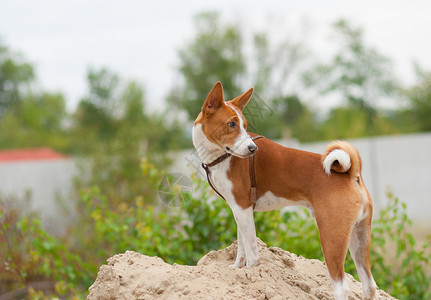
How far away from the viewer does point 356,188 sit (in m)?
3.29

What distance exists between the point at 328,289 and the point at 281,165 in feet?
3.93

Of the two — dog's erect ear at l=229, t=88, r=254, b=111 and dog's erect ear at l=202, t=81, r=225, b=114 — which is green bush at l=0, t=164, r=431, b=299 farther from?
dog's erect ear at l=202, t=81, r=225, b=114

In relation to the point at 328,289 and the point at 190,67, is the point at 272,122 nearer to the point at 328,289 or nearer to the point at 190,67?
the point at 190,67

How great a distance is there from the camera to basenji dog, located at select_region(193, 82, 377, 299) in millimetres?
3168

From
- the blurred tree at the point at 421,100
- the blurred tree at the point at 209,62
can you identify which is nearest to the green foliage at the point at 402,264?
the blurred tree at the point at 421,100

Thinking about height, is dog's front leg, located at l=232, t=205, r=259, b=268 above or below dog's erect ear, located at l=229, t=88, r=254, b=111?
A: below

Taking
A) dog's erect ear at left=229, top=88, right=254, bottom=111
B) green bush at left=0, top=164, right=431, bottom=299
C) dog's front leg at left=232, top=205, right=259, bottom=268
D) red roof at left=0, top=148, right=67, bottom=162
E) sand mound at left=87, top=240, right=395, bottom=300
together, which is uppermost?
dog's erect ear at left=229, top=88, right=254, bottom=111

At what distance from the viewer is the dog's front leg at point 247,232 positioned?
3377mm

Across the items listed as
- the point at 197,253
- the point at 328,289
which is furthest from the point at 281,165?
the point at 197,253

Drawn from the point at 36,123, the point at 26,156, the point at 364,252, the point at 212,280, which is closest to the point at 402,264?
the point at 364,252

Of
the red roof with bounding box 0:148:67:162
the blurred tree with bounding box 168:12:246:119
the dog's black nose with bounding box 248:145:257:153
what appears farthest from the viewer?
the blurred tree with bounding box 168:12:246:119

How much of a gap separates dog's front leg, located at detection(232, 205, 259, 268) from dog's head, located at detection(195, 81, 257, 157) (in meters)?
0.46

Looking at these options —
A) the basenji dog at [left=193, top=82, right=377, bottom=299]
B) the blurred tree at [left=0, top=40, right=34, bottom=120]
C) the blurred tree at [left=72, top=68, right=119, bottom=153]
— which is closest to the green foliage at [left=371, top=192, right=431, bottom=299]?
the basenji dog at [left=193, top=82, right=377, bottom=299]

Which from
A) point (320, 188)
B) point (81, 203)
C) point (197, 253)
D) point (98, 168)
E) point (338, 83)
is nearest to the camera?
point (320, 188)
